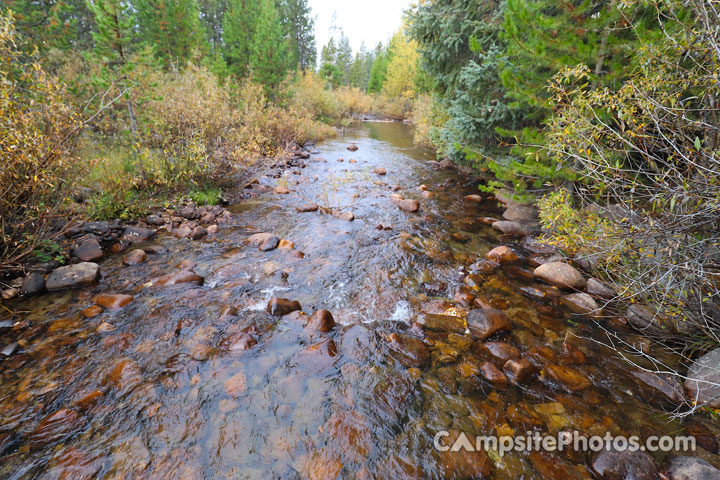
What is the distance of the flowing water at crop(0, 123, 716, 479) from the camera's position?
2.73 metres

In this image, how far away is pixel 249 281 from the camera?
5.37m

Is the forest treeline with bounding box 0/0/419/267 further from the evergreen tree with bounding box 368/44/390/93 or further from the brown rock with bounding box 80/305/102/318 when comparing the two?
the evergreen tree with bounding box 368/44/390/93

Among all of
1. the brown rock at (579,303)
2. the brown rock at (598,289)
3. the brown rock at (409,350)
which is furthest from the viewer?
the brown rock at (598,289)

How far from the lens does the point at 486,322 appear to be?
14.1ft

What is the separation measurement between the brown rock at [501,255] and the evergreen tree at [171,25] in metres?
22.3

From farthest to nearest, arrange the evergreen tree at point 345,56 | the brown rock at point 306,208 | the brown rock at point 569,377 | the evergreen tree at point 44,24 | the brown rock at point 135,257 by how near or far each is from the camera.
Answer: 1. the evergreen tree at point 345,56
2. the brown rock at point 306,208
3. the evergreen tree at point 44,24
4. the brown rock at point 135,257
5. the brown rock at point 569,377

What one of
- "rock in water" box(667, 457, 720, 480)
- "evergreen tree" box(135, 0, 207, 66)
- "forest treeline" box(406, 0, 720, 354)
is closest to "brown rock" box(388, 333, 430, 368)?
"rock in water" box(667, 457, 720, 480)

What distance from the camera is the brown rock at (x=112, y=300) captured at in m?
4.45

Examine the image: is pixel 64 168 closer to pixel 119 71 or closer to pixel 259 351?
pixel 259 351

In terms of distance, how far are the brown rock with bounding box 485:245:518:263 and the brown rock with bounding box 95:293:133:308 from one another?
6750mm

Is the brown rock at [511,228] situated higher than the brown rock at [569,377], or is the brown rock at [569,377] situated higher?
the brown rock at [511,228]

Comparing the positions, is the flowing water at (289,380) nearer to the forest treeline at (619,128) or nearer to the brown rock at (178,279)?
the brown rock at (178,279)

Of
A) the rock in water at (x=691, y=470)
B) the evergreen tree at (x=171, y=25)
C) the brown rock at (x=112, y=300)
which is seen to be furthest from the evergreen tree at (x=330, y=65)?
the rock in water at (x=691, y=470)

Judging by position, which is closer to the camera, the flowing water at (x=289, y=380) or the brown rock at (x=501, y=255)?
the flowing water at (x=289, y=380)
